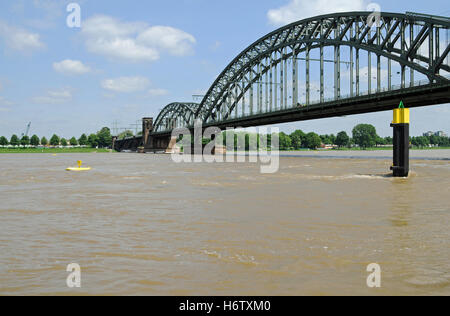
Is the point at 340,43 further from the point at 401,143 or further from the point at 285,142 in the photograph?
the point at 285,142

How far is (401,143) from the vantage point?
2752cm

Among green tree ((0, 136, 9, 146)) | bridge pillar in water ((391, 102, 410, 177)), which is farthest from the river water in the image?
green tree ((0, 136, 9, 146))

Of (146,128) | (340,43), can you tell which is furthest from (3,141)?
(340,43)

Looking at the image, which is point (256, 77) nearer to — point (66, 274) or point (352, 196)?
point (352, 196)

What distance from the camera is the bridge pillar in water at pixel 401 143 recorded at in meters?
27.5

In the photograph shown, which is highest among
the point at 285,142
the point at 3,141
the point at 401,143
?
the point at 3,141

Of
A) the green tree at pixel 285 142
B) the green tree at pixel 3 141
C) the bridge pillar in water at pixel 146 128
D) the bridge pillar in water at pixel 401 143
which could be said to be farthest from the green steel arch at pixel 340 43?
the green tree at pixel 3 141

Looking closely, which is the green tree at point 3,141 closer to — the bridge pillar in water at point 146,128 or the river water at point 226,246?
the bridge pillar in water at point 146,128

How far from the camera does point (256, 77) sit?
85562mm

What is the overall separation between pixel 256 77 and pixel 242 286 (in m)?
82.1

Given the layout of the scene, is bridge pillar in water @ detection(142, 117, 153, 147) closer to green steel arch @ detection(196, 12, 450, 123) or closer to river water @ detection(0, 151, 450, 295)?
green steel arch @ detection(196, 12, 450, 123)

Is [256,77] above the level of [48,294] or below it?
above

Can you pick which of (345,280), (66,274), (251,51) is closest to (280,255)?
(345,280)

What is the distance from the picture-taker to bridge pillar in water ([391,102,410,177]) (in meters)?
27.5
